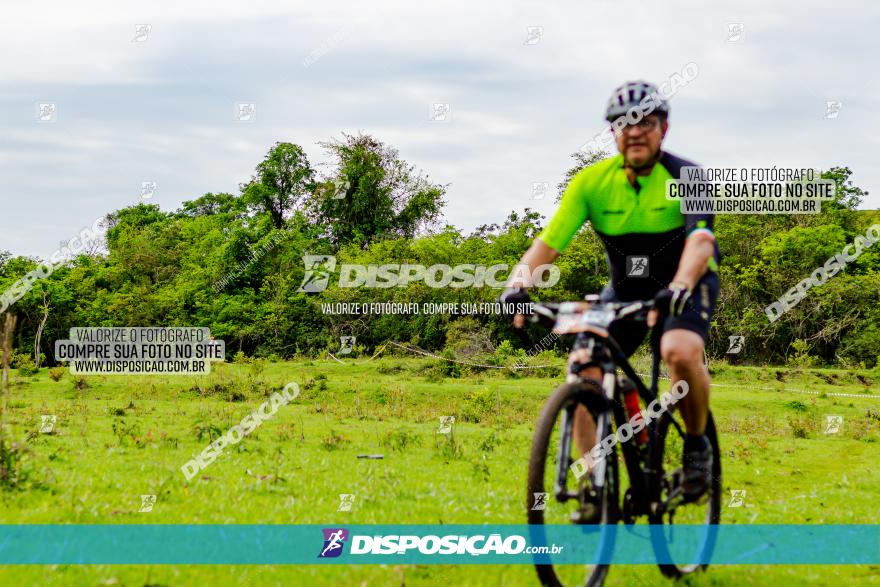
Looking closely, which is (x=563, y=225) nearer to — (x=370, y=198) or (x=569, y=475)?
(x=569, y=475)

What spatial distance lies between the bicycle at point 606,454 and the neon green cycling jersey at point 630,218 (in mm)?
571

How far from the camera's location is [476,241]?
5572 cm

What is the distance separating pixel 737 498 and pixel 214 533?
7.04m

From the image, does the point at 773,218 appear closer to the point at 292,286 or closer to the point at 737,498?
the point at 292,286

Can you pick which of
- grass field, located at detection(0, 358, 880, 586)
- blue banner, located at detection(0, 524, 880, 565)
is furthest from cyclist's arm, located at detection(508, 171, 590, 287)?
grass field, located at detection(0, 358, 880, 586)

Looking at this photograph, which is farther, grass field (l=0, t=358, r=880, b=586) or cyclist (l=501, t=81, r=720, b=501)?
grass field (l=0, t=358, r=880, b=586)

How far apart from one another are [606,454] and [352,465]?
792 centimetres

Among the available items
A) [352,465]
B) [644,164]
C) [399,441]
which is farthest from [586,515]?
[399,441]

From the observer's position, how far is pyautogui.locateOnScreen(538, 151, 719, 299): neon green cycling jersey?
5.76 metres

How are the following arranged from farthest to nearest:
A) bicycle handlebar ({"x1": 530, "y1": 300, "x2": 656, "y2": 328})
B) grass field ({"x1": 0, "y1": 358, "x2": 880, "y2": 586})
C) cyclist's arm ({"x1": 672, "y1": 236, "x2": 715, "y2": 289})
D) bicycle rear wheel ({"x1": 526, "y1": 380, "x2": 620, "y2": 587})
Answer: grass field ({"x1": 0, "y1": 358, "x2": 880, "y2": 586}) < cyclist's arm ({"x1": 672, "y1": 236, "x2": 715, "y2": 289}) < bicycle handlebar ({"x1": 530, "y1": 300, "x2": 656, "y2": 328}) < bicycle rear wheel ({"x1": 526, "y1": 380, "x2": 620, "y2": 587})

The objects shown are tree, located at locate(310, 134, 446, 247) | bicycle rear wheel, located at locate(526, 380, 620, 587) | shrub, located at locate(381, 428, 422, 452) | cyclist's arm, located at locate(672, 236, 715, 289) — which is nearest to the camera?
bicycle rear wheel, located at locate(526, 380, 620, 587)

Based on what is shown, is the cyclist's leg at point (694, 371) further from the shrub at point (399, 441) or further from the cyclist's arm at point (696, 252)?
the shrub at point (399, 441)

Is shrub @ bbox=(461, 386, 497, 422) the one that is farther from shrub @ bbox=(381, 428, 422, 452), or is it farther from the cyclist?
the cyclist

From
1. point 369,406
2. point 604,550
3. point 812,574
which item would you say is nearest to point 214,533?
point 604,550
